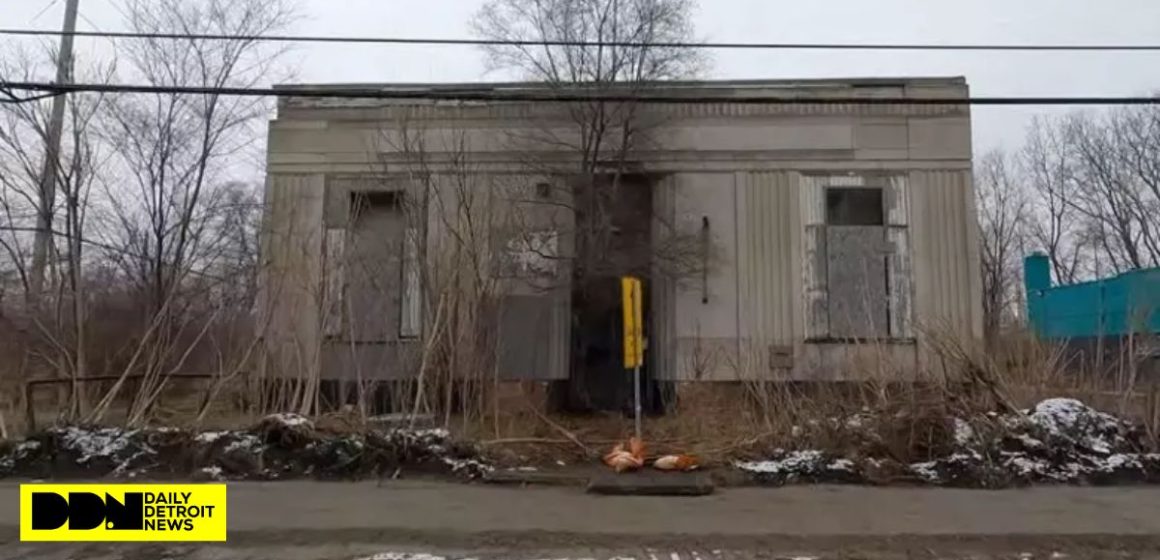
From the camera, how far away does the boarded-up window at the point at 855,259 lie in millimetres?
15352

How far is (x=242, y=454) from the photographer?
10.3 meters

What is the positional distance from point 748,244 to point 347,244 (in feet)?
23.7

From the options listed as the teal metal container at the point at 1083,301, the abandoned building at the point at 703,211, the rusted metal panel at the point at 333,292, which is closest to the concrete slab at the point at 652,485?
the rusted metal panel at the point at 333,292

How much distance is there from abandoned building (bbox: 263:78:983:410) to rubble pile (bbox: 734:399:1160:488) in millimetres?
4280

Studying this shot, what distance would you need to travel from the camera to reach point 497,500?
8.98 meters

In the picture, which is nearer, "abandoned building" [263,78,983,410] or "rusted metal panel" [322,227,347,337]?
"rusted metal panel" [322,227,347,337]

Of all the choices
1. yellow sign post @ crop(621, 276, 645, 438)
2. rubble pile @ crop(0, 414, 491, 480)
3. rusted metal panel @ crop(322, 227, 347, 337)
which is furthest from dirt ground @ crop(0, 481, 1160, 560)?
rusted metal panel @ crop(322, 227, 347, 337)

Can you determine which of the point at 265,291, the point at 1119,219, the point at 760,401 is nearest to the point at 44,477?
the point at 265,291

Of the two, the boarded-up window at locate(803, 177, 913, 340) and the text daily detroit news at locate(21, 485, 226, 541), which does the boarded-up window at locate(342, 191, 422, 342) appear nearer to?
the text daily detroit news at locate(21, 485, 226, 541)

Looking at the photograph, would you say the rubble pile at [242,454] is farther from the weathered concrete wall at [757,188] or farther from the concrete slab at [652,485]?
the weathered concrete wall at [757,188]

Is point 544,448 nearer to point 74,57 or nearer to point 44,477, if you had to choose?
point 44,477

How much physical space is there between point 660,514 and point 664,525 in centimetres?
50

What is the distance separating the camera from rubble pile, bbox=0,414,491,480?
33.5 ft

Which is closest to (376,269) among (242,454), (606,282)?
(606,282)
